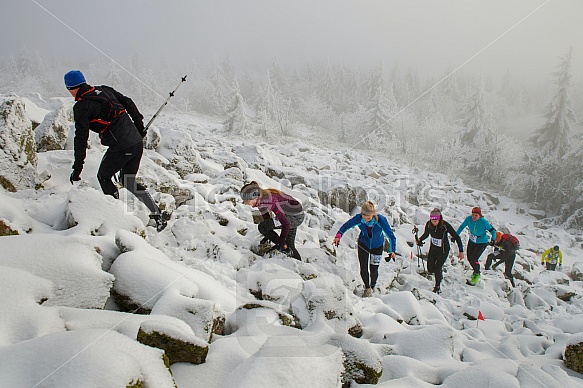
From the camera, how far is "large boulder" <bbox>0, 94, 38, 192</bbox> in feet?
16.3

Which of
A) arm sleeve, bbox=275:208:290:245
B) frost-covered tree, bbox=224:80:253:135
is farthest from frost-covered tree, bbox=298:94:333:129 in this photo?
arm sleeve, bbox=275:208:290:245

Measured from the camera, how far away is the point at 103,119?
14.1 ft

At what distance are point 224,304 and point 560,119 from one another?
3859 cm

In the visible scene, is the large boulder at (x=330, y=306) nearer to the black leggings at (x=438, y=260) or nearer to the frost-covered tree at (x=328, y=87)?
the black leggings at (x=438, y=260)

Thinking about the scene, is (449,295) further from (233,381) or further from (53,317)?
(53,317)

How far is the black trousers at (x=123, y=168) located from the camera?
184 inches

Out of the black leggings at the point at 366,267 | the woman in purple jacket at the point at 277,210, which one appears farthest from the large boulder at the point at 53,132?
the black leggings at the point at 366,267

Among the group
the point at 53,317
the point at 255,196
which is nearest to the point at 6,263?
the point at 53,317

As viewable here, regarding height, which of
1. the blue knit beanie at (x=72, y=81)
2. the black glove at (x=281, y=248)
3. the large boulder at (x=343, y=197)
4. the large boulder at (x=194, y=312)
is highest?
the blue knit beanie at (x=72, y=81)

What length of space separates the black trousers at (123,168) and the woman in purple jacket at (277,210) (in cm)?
183

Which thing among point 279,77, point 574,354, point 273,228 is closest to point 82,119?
point 273,228

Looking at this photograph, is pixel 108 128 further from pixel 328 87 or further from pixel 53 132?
pixel 328 87

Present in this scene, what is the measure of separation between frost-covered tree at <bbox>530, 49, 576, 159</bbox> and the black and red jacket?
35.5 meters

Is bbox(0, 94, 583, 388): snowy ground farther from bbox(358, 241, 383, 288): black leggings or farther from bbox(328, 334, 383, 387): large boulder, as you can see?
bbox(358, 241, 383, 288): black leggings
